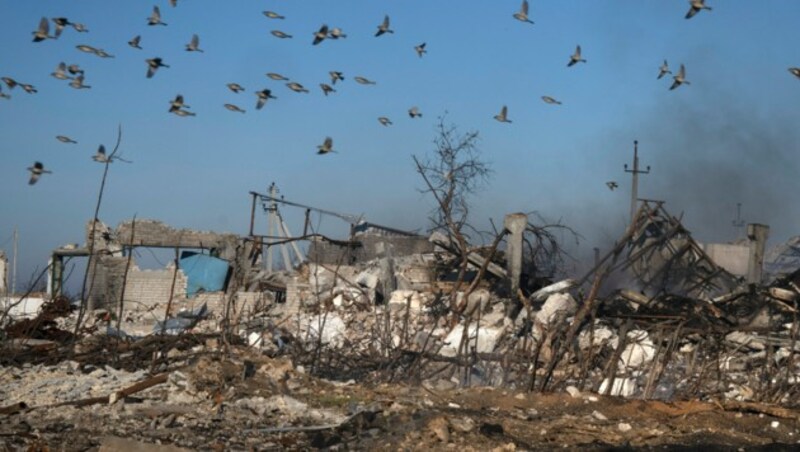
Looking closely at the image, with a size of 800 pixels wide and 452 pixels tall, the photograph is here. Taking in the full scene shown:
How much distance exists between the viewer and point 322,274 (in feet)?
71.9

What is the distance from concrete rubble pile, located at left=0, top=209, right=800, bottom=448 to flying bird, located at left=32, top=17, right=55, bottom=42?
3.45 metres

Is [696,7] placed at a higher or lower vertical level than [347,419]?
higher

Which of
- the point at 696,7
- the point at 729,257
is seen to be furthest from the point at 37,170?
the point at 729,257

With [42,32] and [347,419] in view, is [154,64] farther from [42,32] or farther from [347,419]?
[347,419]

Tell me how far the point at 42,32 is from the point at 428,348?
21.8ft

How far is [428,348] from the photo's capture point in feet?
44.9

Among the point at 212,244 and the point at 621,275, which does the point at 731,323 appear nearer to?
the point at 621,275

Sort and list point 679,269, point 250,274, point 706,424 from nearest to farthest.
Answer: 1. point 706,424
2. point 679,269
3. point 250,274

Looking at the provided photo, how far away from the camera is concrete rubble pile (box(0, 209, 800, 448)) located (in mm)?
7941

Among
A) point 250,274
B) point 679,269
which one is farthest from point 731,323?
point 250,274

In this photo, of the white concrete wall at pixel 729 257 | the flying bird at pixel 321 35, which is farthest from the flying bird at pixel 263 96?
the white concrete wall at pixel 729 257

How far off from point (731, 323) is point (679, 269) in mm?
3295

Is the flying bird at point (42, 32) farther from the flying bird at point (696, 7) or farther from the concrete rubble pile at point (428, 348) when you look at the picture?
the flying bird at point (696, 7)

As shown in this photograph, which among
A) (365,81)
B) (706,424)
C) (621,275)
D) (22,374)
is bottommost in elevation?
(22,374)
